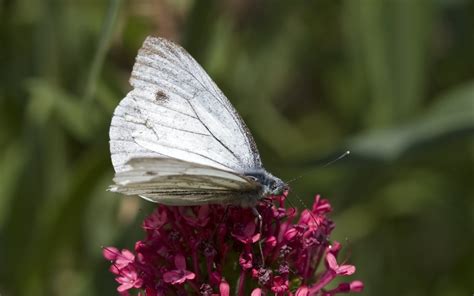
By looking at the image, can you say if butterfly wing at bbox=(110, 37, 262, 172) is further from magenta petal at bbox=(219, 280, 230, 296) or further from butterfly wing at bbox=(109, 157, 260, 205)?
magenta petal at bbox=(219, 280, 230, 296)

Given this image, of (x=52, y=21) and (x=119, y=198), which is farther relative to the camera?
(x=119, y=198)

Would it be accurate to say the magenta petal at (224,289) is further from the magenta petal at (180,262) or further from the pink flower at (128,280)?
the pink flower at (128,280)

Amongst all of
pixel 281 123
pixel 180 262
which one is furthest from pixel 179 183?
pixel 281 123

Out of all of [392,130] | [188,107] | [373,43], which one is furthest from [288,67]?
[188,107]

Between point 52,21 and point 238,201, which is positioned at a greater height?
point 52,21

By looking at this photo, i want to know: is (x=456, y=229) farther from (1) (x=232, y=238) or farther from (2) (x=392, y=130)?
(1) (x=232, y=238)

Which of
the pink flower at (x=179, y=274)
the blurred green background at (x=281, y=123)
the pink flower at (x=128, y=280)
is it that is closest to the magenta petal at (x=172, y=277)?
the pink flower at (x=179, y=274)

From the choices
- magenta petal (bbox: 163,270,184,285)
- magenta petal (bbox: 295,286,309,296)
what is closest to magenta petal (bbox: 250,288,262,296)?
magenta petal (bbox: 295,286,309,296)
